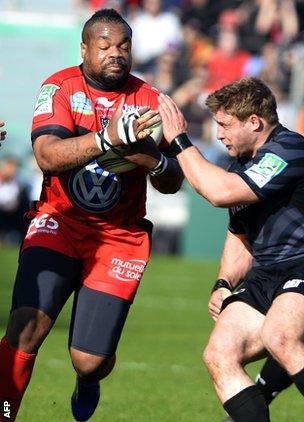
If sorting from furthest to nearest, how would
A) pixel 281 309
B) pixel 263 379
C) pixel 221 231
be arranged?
pixel 221 231, pixel 263 379, pixel 281 309

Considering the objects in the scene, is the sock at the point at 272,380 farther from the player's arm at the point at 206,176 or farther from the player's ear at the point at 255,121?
the player's ear at the point at 255,121

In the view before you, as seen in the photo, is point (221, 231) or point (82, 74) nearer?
point (82, 74)

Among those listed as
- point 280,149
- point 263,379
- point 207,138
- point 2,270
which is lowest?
point 2,270

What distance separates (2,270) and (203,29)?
269 inches

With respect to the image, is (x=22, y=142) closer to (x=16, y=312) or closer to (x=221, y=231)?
(x=221, y=231)

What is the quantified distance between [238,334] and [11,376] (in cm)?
136

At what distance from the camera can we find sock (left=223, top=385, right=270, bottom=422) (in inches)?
250

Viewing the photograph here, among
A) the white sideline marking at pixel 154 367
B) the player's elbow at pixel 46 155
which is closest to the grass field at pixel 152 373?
the white sideline marking at pixel 154 367

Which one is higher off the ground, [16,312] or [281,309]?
[281,309]


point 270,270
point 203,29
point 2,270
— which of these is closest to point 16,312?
point 270,270

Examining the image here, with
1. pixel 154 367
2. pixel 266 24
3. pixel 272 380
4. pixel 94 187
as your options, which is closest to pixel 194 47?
pixel 266 24

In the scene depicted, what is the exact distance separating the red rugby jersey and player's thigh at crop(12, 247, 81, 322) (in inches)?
13.1

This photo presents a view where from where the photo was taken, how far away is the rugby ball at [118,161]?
6965 mm

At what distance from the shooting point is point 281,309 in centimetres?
640
